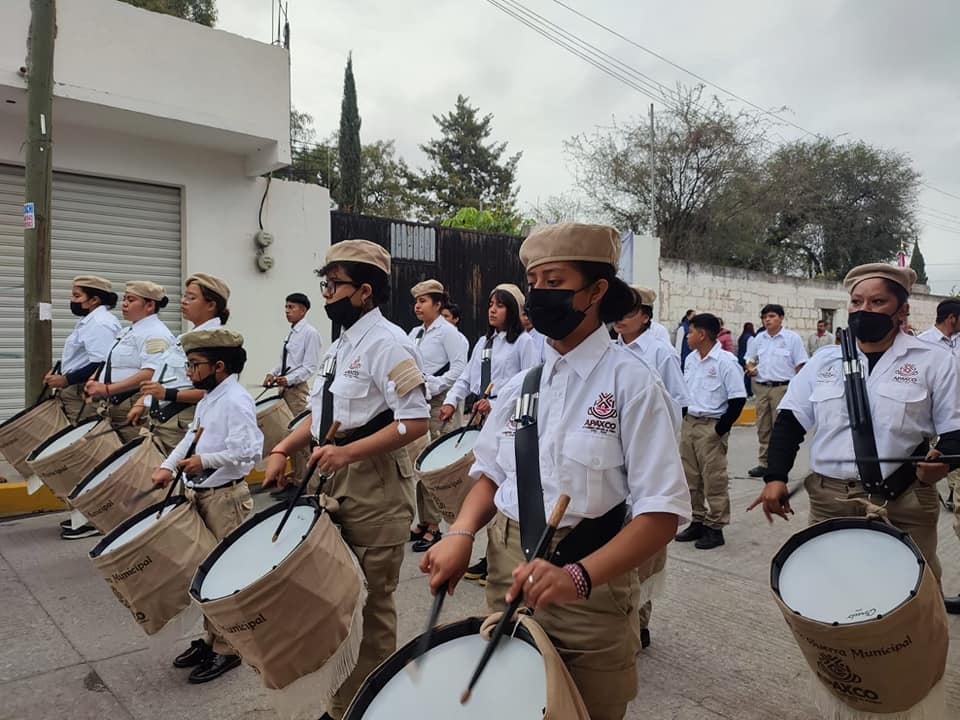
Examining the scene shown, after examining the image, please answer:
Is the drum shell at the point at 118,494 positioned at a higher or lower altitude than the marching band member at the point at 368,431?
lower

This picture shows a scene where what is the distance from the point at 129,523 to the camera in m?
3.21

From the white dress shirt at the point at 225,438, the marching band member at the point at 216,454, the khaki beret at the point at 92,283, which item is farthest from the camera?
the khaki beret at the point at 92,283

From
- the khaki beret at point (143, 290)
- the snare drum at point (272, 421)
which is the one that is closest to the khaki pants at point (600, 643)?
the khaki beret at point (143, 290)

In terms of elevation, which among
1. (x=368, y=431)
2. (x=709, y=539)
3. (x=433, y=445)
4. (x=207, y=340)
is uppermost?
(x=207, y=340)

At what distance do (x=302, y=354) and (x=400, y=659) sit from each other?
6494mm

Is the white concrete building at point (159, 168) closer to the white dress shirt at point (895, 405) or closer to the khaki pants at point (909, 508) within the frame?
the white dress shirt at point (895, 405)

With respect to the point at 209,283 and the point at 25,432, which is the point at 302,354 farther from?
the point at 209,283

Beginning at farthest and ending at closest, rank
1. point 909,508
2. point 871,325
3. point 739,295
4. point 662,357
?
point 739,295 < point 662,357 < point 871,325 < point 909,508

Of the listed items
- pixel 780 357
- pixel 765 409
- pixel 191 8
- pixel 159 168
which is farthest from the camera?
pixel 191 8

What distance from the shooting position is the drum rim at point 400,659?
5.33ft

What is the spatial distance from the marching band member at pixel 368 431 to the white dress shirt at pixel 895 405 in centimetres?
178

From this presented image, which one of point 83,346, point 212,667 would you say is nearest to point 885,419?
point 212,667

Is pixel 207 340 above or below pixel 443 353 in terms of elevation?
above

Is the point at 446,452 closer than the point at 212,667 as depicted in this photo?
No
